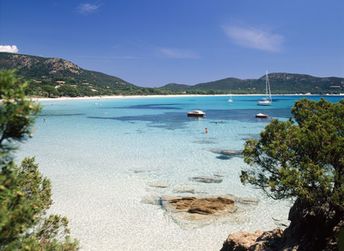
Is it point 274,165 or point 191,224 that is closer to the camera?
point 274,165

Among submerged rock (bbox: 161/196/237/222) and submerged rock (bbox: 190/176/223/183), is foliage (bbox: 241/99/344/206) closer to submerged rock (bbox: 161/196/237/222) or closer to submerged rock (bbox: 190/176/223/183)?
submerged rock (bbox: 161/196/237/222)

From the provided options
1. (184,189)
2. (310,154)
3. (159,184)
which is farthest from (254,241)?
(159,184)

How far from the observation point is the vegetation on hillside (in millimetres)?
9766

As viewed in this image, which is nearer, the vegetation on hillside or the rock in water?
the vegetation on hillside

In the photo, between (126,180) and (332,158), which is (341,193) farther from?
(126,180)

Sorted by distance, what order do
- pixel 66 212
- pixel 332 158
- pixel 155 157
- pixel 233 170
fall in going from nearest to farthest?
pixel 332 158, pixel 66 212, pixel 233 170, pixel 155 157

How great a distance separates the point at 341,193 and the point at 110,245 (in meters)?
11.8

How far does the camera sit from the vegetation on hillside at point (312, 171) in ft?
32.0

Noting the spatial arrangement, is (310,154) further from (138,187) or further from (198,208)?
(138,187)

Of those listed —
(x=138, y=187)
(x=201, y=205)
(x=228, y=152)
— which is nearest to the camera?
(x=201, y=205)

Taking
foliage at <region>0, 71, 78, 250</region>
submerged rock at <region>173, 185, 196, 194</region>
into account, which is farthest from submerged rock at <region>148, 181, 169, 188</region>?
foliage at <region>0, 71, 78, 250</region>

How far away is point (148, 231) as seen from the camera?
17609 mm

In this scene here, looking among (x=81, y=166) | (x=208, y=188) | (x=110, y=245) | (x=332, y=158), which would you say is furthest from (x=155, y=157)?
(x=332, y=158)

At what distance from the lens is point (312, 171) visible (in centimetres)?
973
